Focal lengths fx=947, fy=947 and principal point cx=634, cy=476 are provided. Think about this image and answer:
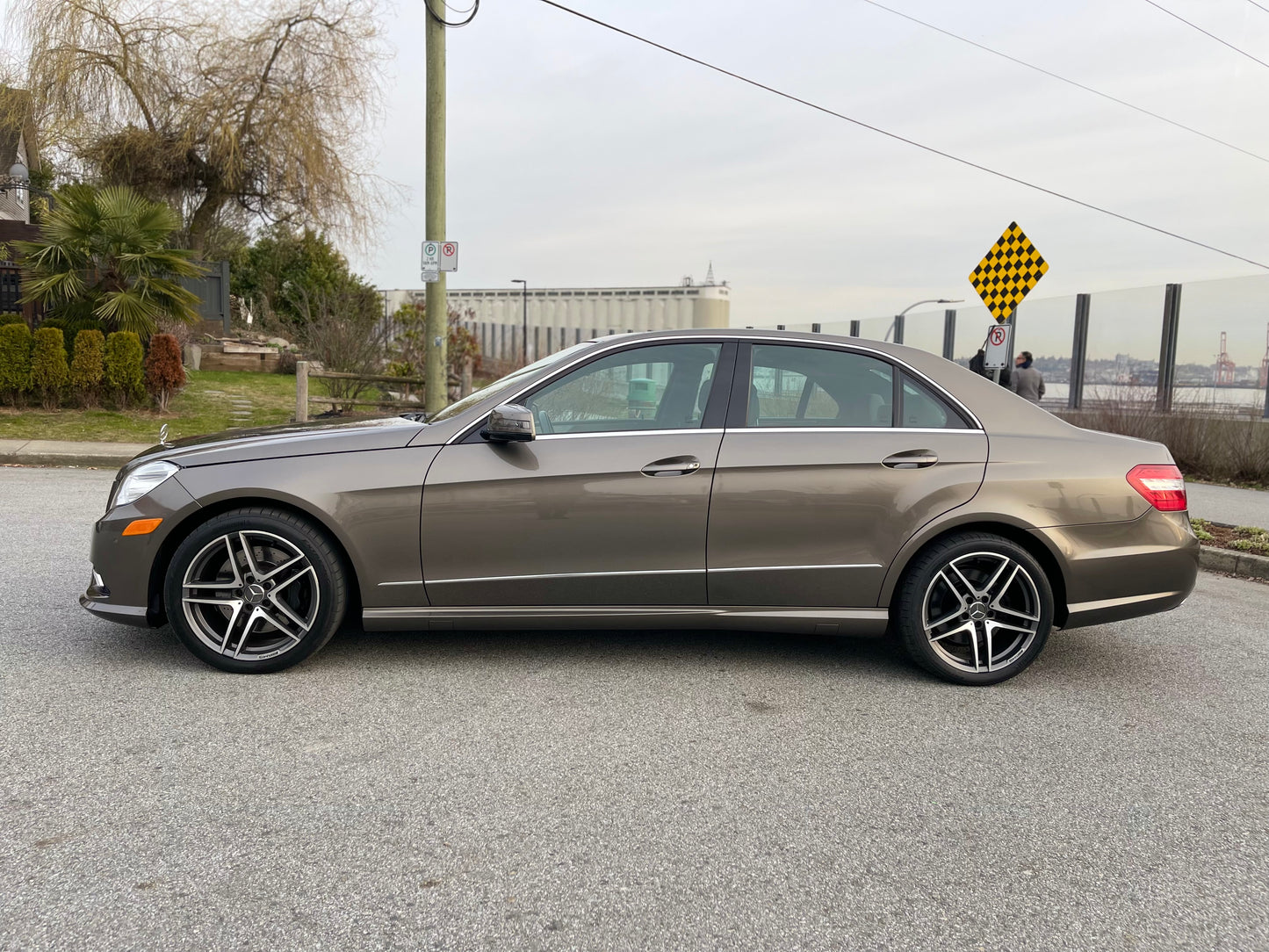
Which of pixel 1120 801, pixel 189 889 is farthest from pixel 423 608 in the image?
pixel 1120 801

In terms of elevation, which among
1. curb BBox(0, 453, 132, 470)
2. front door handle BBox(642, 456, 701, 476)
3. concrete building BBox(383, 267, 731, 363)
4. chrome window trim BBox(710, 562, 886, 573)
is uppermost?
concrete building BBox(383, 267, 731, 363)

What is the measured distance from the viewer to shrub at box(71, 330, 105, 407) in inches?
539

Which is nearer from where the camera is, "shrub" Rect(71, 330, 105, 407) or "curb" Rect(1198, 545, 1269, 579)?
"curb" Rect(1198, 545, 1269, 579)

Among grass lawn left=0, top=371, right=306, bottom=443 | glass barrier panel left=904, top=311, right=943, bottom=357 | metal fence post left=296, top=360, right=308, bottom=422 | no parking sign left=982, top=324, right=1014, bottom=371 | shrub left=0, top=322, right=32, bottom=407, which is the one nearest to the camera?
grass lawn left=0, top=371, right=306, bottom=443

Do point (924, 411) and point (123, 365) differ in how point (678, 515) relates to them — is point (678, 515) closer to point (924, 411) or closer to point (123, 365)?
point (924, 411)

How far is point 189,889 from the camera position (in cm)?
246

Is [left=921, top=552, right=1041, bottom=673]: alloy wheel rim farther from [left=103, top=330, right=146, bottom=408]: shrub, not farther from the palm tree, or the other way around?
the palm tree

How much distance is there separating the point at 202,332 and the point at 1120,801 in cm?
2418

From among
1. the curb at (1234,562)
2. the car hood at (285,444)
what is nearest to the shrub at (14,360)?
the car hood at (285,444)

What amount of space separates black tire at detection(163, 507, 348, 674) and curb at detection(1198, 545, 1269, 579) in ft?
22.1

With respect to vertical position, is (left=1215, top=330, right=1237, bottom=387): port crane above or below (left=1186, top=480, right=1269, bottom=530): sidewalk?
above

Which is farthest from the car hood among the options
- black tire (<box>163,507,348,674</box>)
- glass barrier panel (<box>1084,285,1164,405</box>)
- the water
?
glass barrier panel (<box>1084,285,1164,405</box>)

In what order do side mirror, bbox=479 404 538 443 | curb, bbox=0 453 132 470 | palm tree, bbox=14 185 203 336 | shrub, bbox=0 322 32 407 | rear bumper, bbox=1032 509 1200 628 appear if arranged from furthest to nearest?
palm tree, bbox=14 185 203 336 → shrub, bbox=0 322 32 407 → curb, bbox=0 453 132 470 → rear bumper, bbox=1032 509 1200 628 → side mirror, bbox=479 404 538 443

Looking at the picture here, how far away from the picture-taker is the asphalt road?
2.42m
